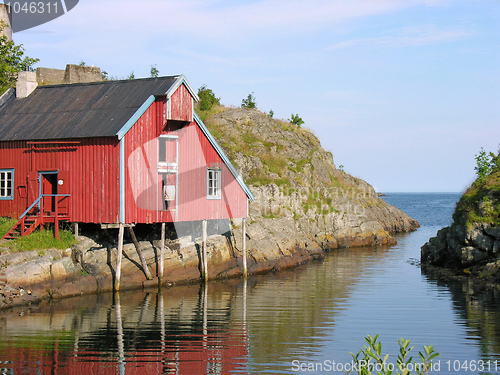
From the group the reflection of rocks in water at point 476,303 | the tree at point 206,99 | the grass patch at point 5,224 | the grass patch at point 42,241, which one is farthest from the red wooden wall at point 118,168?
the tree at point 206,99

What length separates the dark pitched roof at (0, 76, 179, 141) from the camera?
1136 inches

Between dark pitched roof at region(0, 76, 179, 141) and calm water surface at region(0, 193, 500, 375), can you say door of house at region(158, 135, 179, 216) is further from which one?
calm water surface at region(0, 193, 500, 375)

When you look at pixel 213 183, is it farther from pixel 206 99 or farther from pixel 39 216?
pixel 206 99

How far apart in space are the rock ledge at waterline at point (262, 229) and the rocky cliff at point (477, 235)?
10406mm

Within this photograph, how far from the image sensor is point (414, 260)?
146 feet

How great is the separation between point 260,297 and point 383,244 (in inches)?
1176

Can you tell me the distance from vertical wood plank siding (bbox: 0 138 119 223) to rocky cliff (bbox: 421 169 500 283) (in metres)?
20.5

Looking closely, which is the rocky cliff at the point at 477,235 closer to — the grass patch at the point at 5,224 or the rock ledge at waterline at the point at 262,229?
the rock ledge at waterline at the point at 262,229

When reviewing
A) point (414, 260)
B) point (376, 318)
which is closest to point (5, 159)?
point (376, 318)

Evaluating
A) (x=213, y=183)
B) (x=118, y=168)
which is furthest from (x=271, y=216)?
(x=118, y=168)

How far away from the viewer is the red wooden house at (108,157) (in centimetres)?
2802

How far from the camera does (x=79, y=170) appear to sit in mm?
28625

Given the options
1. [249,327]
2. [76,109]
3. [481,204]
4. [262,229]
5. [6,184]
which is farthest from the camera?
[262,229]

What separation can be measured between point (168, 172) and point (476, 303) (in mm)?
16347
